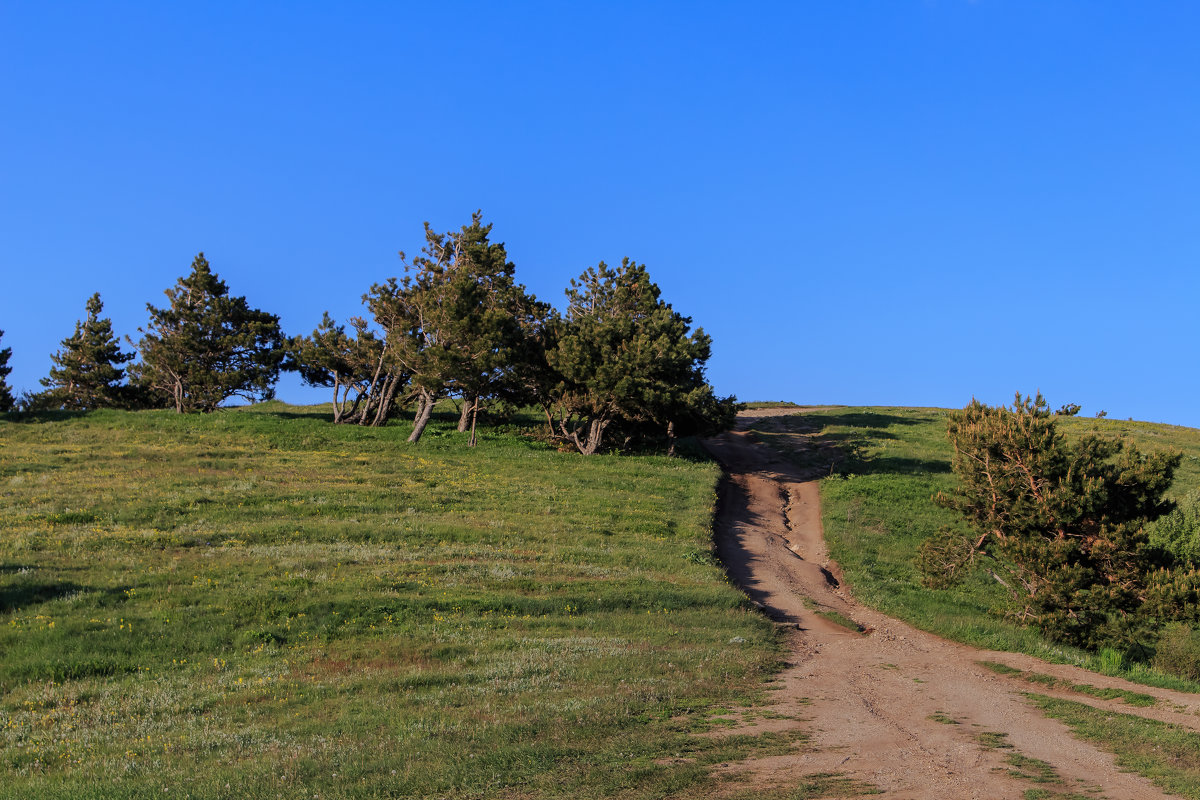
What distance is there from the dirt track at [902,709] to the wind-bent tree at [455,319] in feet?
70.3

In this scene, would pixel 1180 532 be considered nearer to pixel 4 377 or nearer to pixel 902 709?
pixel 902 709

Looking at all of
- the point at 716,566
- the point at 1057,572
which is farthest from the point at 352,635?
the point at 1057,572

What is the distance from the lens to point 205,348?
57.8 metres

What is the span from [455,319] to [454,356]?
215cm

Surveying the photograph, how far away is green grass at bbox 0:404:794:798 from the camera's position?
11.7 m

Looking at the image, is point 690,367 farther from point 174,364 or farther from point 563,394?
point 174,364

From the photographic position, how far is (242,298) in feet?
197

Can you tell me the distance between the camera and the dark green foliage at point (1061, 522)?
24688mm

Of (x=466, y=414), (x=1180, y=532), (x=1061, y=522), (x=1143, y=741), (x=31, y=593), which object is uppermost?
(x=466, y=414)

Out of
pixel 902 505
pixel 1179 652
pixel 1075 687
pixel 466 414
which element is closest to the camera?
pixel 1075 687

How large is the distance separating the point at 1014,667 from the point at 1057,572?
5275mm

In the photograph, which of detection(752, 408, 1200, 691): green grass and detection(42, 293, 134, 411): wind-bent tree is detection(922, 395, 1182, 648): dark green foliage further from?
detection(42, 293, 134, 411): wind-bent tree

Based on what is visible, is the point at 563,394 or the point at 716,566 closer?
the point at 716,566

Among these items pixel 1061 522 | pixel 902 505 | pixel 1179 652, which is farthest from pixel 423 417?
pixel 1179 652
